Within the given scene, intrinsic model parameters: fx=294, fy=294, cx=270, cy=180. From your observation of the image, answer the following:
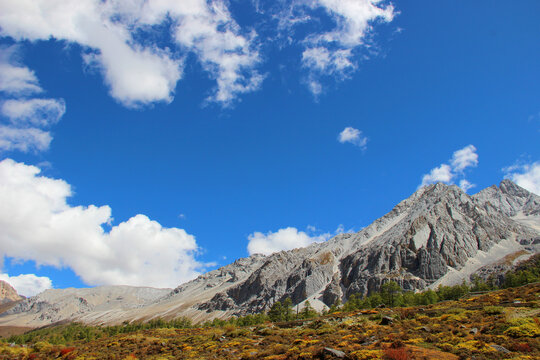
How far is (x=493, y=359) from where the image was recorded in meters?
17.3

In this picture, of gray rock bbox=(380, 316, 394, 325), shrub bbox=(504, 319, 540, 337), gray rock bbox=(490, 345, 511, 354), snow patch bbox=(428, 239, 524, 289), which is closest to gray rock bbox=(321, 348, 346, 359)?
gray rock bbox=(490, 345, 511, 354)

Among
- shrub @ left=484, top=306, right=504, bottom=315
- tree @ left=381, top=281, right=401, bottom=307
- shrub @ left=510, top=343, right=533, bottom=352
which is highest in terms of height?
shrub @ left=484, top=306, right=504, bottom=315

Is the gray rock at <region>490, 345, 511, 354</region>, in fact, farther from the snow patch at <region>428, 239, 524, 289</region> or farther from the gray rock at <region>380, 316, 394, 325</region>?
the snow patch at <region>428, 239, 524, 289</region>

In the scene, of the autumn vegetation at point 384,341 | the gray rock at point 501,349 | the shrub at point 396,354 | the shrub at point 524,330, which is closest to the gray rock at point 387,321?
the autumn vegetation at point 384,341

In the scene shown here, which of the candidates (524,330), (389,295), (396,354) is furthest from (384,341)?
(389,295)

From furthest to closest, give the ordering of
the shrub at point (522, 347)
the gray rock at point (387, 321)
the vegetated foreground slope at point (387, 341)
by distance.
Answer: the gray rock at point (387, 321), the vegetated foreground slope at point (387, 341), the shrub at point (522, 347)

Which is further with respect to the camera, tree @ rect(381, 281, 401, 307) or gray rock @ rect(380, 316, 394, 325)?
tree @ rect(381, 281, 401, 307)

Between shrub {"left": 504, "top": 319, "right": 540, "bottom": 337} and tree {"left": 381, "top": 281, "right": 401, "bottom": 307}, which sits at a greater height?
shrub {"left": 504, "top": 319, "right": 540, "bottom": 337}

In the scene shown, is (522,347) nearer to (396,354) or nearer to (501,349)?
(501,349)

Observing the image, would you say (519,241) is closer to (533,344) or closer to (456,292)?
(456,292)

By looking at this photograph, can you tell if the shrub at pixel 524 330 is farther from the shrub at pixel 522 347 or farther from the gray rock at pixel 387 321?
the gray rock at pixel 387 321

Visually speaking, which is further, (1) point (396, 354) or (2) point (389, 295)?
(2) point (389, 295)

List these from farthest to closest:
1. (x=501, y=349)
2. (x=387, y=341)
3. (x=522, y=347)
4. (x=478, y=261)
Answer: (x=478, y=261), (x=387, y=341), (x=501, y=349), (x=522, y=347)

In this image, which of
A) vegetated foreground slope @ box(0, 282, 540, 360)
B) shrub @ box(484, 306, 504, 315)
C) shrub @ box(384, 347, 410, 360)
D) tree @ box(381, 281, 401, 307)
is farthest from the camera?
tree @ box(381, 281, 401, 307)
